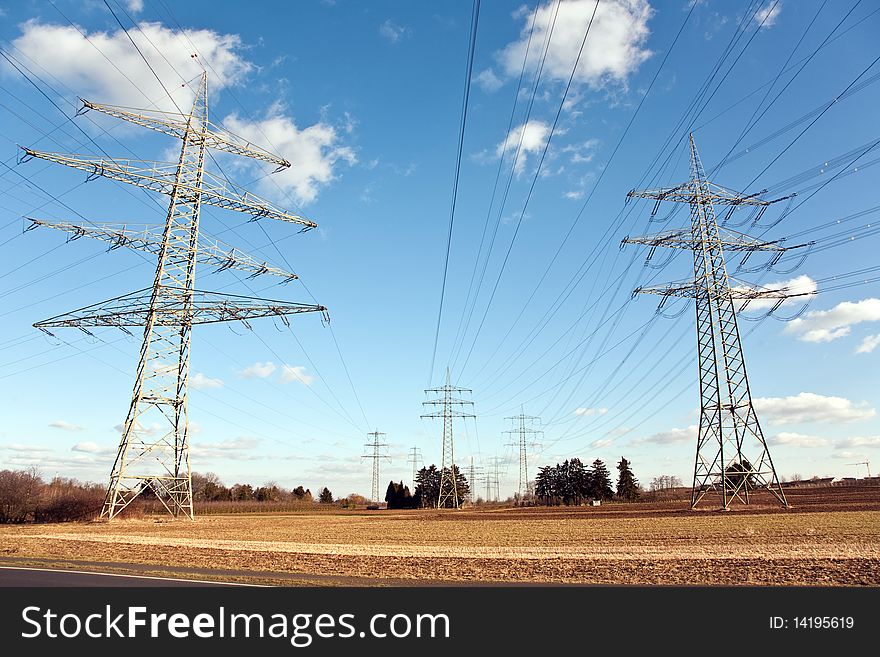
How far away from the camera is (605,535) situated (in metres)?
31.2

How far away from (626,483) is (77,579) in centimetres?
14076

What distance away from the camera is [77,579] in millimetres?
16484

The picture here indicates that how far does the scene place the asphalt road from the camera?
15.3 meters

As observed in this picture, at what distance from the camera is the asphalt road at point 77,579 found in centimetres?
1530

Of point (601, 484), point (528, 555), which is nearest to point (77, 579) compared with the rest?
point (528, 555)

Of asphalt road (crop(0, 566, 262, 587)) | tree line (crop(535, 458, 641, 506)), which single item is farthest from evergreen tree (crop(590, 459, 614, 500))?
asphalt road (crop(0, 566, 262, 587))

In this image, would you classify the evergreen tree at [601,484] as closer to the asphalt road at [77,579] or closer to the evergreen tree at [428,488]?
the evergreen tree at [428,488]

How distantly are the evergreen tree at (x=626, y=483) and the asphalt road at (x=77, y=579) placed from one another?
448ft

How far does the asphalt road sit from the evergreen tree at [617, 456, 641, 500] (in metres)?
137

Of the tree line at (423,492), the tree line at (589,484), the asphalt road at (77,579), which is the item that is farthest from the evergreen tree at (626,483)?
the asphalt road at (77,579)

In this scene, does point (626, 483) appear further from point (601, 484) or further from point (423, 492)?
point (423, 492)

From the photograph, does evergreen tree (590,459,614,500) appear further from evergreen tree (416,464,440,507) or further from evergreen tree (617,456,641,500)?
evergreen tree (416,464,440,507)

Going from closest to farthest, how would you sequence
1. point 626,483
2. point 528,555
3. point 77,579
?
point 77,579 → point 528,555 → point 626,483
